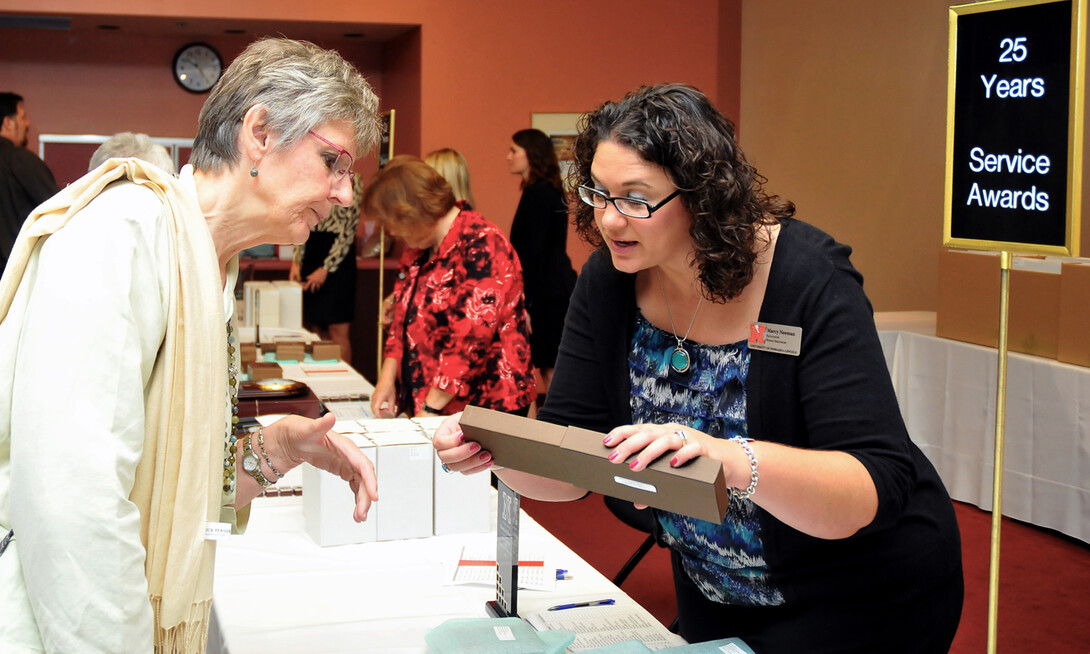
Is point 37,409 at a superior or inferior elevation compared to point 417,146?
→ inferior

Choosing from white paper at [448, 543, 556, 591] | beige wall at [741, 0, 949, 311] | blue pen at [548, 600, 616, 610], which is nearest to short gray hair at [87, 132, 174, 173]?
white paper at [448, 543, 556, 591]

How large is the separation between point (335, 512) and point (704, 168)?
A: 46.6 inches

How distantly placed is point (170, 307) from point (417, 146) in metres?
6.53

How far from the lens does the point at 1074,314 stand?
13.1ft

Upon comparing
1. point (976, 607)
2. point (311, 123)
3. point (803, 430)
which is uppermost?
point (311, 123)

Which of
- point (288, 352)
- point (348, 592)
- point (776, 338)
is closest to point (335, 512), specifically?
point (348, 592)

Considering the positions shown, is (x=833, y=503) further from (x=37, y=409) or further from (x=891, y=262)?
(x=891, y=262)

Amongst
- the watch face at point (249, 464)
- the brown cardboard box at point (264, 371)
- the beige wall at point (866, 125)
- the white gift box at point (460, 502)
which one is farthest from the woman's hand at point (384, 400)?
Result: the beige wall at point (866, 125)

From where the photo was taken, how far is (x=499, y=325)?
11.2 feet

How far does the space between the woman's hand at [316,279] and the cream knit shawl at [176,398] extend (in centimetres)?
587

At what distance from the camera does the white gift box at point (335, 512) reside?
2.21 m

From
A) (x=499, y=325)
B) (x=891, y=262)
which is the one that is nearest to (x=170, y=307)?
(x=499, y=325)

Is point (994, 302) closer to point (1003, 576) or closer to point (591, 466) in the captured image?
point (1003, 576)

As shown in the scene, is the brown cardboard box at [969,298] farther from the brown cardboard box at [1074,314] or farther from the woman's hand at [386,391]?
the woman's hand at [386,391]
